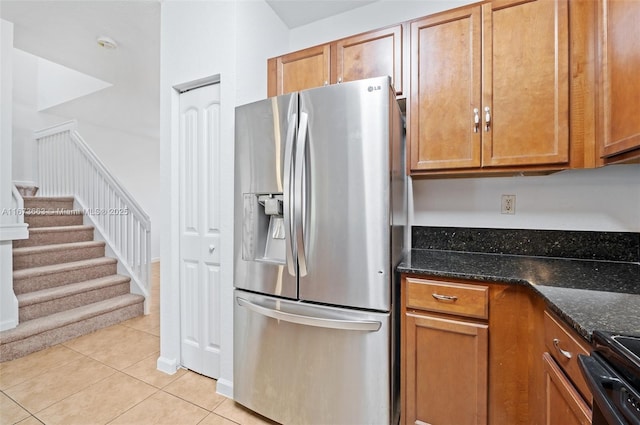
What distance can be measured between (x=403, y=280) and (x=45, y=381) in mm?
2483

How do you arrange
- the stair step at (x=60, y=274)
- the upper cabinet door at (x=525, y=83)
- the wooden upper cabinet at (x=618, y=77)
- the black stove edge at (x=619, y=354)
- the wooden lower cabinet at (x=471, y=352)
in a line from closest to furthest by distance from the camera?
1. the black stove edge at (x=619, y=354)
2. the wooden upper cabinet at (x=618, y=77)
3. the wooden lower cabinet at (x=471, y=352)
4. the upper cabinet door at (x=525, y=83)
5. the stair step at (x=60, y=274)

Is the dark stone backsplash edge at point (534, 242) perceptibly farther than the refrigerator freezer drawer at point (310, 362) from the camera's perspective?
Yes

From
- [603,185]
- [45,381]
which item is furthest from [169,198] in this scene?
[603,185]

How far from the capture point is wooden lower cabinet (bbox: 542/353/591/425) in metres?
0.81

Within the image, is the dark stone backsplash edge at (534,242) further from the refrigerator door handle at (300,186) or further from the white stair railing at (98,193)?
the white stair railing at (98,193)

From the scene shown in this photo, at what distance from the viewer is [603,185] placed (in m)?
1.55

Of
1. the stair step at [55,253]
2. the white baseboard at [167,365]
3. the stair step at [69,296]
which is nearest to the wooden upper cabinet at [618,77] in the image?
the white baseboard at [167,365]

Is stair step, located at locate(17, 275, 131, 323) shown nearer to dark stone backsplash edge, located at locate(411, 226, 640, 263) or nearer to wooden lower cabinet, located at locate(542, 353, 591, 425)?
dark stone backsplash edge, located at locate(411, 226, 640, 263)

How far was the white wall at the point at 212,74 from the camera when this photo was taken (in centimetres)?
177

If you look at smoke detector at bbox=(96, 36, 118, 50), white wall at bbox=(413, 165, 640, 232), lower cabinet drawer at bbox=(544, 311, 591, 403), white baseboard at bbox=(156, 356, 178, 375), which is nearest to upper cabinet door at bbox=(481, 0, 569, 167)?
white wall at bbox=(413, 165, 640, 232)

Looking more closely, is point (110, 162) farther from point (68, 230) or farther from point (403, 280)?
point (403, 280)

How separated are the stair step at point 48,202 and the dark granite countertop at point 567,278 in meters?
4.45

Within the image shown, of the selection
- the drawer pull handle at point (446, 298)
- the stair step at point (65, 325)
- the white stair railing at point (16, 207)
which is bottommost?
the stair step at point (65, 325)

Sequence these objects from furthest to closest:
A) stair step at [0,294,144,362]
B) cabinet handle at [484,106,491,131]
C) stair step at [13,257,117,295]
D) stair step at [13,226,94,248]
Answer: stair step at [13,226,94,248] → stair step at [13,257,117,295] → stair step at [0,294,144,362] → cabinet handle at [484,106,491,131]
